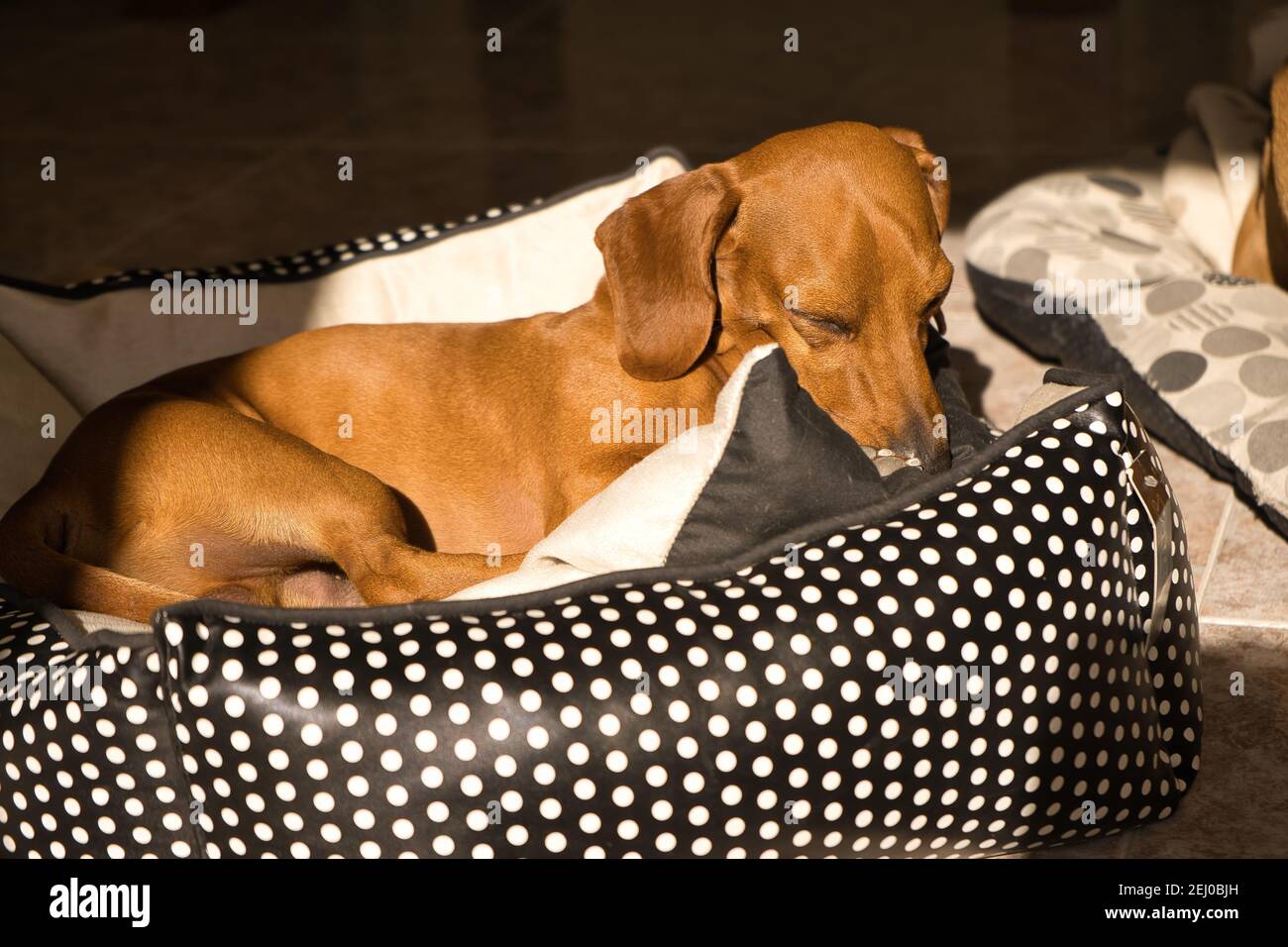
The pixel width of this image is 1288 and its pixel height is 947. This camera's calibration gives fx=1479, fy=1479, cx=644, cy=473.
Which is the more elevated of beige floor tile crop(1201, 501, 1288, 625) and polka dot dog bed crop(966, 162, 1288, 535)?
polka dot dog bed crop(966, 162, 1288, 535)

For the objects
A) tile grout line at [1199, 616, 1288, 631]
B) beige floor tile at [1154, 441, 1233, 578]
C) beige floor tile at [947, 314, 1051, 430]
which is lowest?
tile grout line at [1199, 616, 1288, 631]

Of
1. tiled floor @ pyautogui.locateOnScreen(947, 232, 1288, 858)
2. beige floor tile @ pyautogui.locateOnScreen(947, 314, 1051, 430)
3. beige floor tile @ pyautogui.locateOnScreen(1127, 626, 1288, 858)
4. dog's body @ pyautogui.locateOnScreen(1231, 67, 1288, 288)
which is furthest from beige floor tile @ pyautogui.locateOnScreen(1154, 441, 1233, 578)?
dog's body @ pyautogui.locateOnScreen(1231, 67, 1288, 288)

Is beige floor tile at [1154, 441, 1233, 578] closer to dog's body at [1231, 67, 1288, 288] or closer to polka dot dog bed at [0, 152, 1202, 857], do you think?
dog's body at [1231, 67, 1288, 288]

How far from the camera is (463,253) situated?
12.3 ft

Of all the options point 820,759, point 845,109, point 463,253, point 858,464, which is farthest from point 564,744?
point 845,109

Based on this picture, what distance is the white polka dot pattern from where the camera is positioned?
2121 mm

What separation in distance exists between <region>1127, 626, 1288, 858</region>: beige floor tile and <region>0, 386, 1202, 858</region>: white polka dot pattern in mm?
149

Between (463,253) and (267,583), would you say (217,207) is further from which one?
(267,583)

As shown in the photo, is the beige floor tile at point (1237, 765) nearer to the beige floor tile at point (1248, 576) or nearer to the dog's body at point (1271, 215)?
the beige floor tile at point (1248, 576)

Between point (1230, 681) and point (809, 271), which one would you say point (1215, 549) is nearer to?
point (1230, 681)

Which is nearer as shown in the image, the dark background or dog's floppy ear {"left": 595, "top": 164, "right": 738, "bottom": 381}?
dog's floppy ear {"left": 595, "top": 164, "right": 738, "bottom": 381}

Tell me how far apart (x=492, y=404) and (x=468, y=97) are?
4.83 metres

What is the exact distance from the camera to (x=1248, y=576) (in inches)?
127
